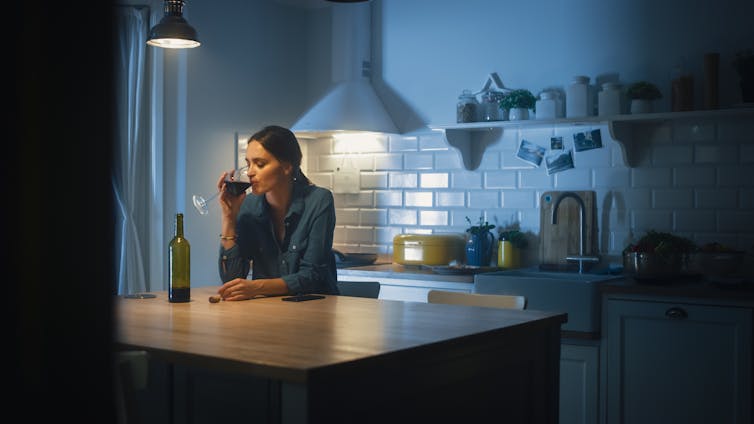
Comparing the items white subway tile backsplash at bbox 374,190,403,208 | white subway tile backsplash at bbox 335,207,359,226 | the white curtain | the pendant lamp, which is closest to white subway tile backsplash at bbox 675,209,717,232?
white subway tile backsplash at bbox 374,190,403,208

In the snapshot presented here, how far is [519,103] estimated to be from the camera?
446 cm

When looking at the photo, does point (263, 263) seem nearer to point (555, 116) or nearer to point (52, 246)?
point (555, 116)

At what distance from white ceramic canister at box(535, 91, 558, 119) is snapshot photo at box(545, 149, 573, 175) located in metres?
0.26

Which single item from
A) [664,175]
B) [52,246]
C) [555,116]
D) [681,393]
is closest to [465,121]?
[555,116]

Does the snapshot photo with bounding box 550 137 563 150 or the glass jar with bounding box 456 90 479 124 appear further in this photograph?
the glass jar with bounding box 456 90 479 124

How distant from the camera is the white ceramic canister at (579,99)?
14.0ft

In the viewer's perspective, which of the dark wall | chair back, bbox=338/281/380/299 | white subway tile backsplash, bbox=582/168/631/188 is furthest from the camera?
white subway tile backsplash, bbox=582/168/631/188

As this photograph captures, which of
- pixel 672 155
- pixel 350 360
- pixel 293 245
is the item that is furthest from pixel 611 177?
pixel 350 360

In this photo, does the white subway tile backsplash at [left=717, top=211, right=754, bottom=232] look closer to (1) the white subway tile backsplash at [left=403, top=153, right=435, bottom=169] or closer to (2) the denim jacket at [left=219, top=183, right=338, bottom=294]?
(1) the white subway tile backsplash at [left=403, top=153, right=435, bottom=169]

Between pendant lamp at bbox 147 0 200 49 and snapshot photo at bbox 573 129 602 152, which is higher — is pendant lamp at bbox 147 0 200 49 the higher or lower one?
the higher one

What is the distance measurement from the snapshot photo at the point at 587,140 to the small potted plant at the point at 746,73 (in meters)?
0.74

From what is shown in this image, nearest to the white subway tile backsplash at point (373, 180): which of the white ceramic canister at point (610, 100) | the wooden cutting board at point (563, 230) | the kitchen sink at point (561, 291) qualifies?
the wooden cutting board at point (563, 230)

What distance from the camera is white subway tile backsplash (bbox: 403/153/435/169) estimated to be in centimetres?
505

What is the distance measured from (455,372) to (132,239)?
9.93 ft
